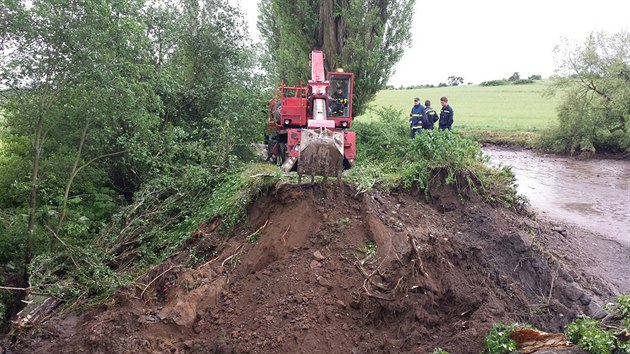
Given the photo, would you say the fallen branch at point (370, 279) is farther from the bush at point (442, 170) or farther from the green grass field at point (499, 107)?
the green grass field at point (499, 107)

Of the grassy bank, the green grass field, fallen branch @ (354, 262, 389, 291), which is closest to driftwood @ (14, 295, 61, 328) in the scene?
fallen branch @ (354, 262, 389, 291)

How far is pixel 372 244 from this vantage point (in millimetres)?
7707

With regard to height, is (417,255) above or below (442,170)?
below

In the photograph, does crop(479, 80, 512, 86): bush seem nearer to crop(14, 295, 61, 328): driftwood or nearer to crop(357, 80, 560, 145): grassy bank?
crop(357, 80, 560, 145): grassy bank

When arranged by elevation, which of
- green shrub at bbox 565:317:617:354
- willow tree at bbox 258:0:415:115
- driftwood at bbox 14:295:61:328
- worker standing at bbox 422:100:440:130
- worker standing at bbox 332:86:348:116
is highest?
willow tree at bbox 258:0:415:115

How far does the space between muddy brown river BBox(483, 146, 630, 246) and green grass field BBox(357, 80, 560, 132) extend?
16.2 ft

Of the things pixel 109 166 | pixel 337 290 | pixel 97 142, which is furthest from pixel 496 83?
pixel 337 290

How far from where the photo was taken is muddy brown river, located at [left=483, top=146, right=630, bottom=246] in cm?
1324

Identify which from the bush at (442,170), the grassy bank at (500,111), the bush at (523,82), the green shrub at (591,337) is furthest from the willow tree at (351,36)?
the bush at (523,82)

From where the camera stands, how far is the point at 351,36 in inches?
698

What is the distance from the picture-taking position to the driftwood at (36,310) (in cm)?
748

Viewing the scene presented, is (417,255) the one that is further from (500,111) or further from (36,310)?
(500,111)

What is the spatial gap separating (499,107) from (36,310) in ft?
135

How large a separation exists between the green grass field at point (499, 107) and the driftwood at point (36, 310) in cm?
1707
